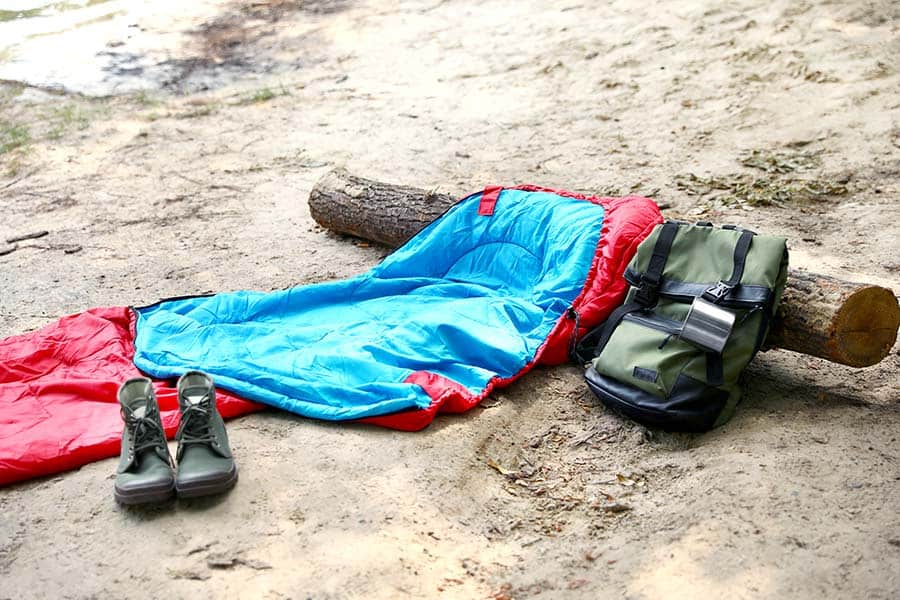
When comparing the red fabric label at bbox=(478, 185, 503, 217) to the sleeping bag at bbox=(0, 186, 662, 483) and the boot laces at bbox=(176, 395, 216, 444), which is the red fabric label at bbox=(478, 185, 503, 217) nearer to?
the sleeping bag at bbox=(0, 186, 662, 483)


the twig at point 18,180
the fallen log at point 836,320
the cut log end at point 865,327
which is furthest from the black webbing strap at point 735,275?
the twig at point 18,180

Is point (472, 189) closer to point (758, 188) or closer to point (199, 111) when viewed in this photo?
point (758, 188)

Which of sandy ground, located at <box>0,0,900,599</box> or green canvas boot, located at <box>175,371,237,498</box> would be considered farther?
green canvas boot, located at <box>175,371,237,498</box>

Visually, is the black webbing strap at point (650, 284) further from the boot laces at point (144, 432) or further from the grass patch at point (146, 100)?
the grass patch at point (146, 100)

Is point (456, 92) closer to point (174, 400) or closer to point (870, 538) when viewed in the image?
point (174, 400)

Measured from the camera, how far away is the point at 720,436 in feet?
9.26

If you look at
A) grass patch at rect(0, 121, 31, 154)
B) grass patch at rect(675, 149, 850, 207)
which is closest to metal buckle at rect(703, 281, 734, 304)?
grass patch at rect(675, 149, 850, 207)

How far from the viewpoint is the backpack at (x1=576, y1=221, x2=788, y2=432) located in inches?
111

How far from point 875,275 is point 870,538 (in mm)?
1879

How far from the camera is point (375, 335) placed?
11.5 ft

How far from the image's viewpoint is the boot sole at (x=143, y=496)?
8.20 ft

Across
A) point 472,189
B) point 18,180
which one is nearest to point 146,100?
point 18,180

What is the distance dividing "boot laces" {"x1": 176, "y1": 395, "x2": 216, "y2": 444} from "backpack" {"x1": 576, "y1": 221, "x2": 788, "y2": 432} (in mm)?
1338

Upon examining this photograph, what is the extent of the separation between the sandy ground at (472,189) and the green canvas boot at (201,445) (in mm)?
64
